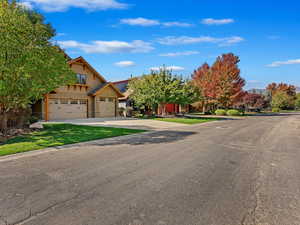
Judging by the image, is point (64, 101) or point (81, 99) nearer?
point (64, 101)

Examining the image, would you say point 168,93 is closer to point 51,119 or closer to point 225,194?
point 51,119

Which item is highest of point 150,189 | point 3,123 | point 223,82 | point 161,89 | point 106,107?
point 223,82

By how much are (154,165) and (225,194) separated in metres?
2.26

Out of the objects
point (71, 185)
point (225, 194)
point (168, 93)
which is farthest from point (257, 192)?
point (168, 93)

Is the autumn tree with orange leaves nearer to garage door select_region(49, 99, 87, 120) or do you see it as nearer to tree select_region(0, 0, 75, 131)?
garage door select_region(49, 99, 87, 120)

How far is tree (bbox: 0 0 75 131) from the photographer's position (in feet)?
29.2

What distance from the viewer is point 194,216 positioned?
9.61 ft

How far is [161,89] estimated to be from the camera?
922 inches

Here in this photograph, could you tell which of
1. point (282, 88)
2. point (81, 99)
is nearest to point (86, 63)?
point (81, 99)

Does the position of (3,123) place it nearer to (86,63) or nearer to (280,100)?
(86,63)

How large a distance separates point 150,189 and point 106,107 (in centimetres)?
2135

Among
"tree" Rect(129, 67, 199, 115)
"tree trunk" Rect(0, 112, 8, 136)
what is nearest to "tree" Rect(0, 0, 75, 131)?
"tree trunk" Rect(0, 112, 8, 136)

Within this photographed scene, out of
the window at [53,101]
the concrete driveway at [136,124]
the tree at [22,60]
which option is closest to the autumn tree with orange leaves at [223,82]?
the concrete driveway at [136,124]

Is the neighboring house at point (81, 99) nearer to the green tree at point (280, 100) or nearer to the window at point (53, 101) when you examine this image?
the window at point (53, 101)
